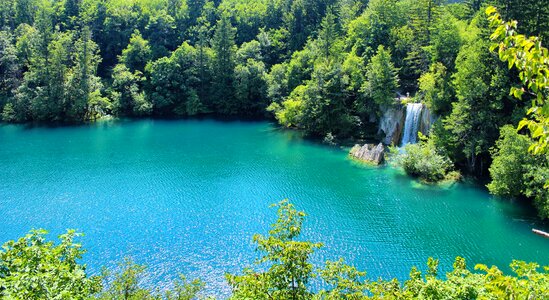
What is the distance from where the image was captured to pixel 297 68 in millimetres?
67250

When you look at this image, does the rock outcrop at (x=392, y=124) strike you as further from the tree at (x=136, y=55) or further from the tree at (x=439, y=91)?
the tree at (x=136, y=55)

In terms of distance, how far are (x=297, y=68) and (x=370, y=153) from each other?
2627 cm

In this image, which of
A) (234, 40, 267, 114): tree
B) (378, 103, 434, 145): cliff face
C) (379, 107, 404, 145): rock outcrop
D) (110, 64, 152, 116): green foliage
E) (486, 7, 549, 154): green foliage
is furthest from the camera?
(110, 64, 152, 116): green foliage

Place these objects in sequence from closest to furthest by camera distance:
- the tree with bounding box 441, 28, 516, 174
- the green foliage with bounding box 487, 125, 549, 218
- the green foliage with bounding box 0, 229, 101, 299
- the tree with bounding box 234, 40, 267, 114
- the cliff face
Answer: the green foliage with bounding box 0, 229, 101, 299, the green foliage with bounding box 487, 125, 549, 218, the tree with bounding box 441, 28, 516, 174, the cliff face, the tree with bounding box 234, 40, 267, 114

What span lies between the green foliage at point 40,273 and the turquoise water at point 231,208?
1242 centimetres

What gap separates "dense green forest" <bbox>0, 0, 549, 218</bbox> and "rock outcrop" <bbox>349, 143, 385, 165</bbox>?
4.86 meters

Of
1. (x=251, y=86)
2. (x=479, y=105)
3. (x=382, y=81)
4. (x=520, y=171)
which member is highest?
(x=382, y=81)

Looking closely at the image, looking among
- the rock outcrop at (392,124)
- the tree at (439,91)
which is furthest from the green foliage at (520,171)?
the rock outcrop at (392,124)

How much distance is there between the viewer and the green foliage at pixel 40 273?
911 cm

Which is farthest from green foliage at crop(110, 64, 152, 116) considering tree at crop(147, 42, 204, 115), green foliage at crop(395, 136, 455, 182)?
green foliage at crop(395, 136, 455, 182)

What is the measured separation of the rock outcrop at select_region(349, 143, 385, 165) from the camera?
1764 inches

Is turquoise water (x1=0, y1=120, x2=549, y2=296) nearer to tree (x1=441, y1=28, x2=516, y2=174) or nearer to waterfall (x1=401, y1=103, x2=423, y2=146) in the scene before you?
tree (x1=441, y1=28, x2=516, y2=174)

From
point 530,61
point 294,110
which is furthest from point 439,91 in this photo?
point 530,61

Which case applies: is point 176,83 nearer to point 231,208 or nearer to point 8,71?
point 8,71
